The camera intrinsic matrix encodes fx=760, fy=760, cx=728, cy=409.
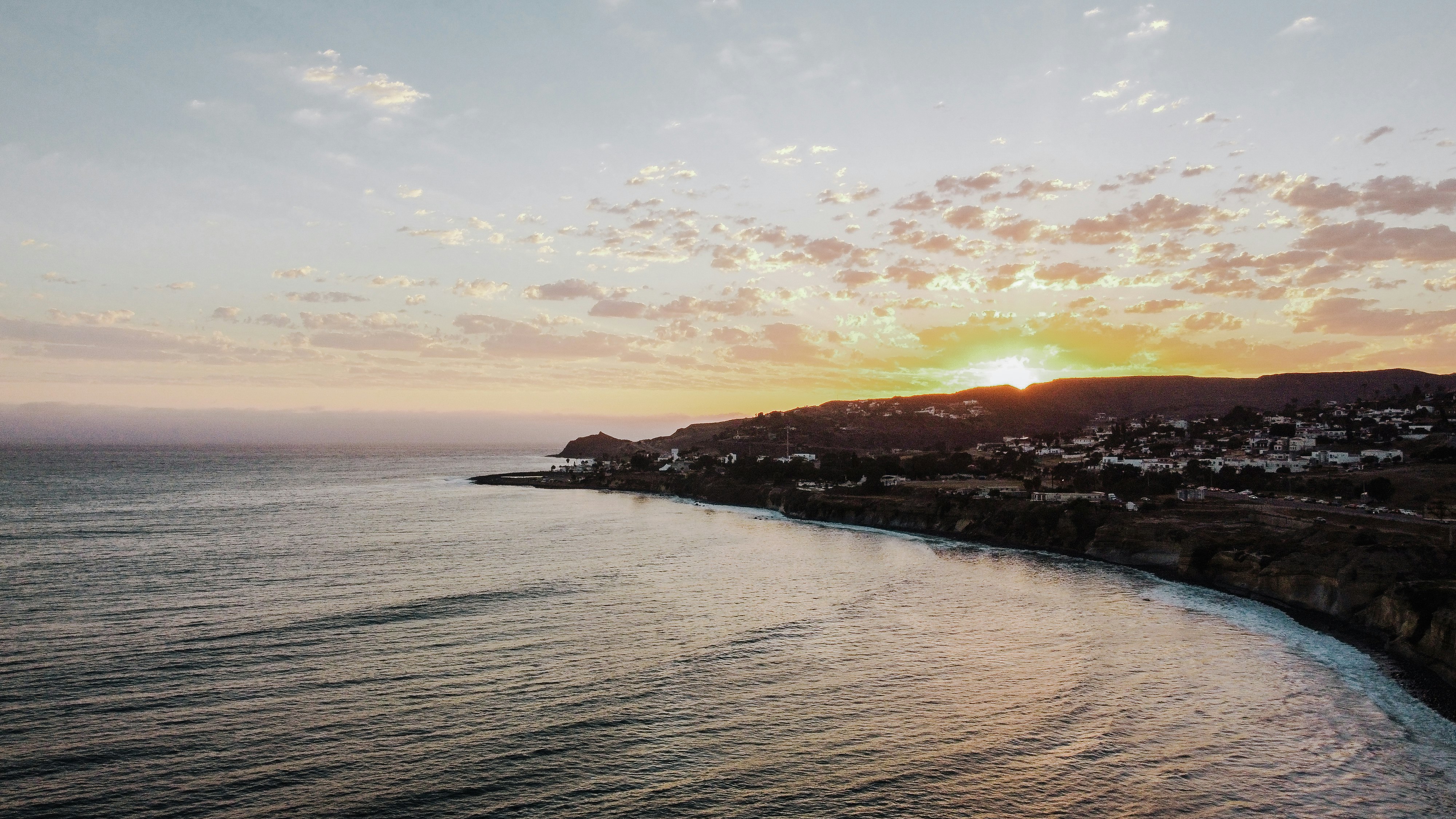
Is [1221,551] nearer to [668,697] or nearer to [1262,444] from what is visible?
[668,697]

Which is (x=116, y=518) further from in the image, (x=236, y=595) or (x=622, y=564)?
(x=622, y=564)

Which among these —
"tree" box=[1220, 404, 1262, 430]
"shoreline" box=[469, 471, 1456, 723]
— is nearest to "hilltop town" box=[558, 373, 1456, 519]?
"tree" box=[1220, 404, 1262, 430]

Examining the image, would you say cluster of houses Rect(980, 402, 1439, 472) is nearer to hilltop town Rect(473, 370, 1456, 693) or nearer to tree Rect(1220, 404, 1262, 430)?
hilltop town Rect(473, 370, 1456, 693)

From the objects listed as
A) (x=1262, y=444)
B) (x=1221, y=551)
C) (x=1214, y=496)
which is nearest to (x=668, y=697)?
(x=1221, y=551)

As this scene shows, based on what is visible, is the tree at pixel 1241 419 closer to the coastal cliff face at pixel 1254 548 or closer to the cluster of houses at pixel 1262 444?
the cluster of houses at pixel 1262 444

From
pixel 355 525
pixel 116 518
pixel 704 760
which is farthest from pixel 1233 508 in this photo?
pixel 116 518

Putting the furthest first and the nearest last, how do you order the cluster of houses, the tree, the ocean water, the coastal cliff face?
the tree, the cluster of houses, the coastal cliff face, the ocean water
